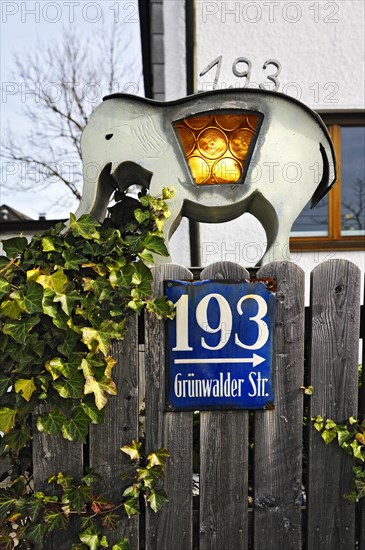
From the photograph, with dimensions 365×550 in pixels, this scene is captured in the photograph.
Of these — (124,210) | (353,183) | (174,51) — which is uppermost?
(174,51)

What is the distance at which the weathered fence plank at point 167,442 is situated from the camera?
5.29ft

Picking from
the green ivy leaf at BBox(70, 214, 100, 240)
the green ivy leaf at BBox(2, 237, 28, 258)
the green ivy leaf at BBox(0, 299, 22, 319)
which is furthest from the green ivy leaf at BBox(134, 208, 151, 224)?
the green ivy leaf at BBox(0, 299, 22, 319)

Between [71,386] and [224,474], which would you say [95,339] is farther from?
[224,474]

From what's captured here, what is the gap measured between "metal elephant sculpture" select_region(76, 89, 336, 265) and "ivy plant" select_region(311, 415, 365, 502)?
0.67 metres

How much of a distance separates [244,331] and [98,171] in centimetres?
88

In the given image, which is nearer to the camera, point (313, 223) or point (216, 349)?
point (216, 349)

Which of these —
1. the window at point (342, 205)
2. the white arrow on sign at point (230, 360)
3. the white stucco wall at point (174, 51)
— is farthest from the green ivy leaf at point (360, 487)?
the white stucco wall at point (174, 51)

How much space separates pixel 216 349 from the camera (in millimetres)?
1610

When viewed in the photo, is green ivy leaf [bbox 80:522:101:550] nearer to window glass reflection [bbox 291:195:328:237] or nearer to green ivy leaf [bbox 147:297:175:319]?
green ivy leaf [bbox 147:297:175:319]

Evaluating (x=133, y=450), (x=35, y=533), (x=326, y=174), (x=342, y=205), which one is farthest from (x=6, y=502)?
(x=342, y=205)

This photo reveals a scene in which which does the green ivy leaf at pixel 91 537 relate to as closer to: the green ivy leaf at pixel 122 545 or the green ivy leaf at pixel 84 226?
the green ivy leaf at pixel 122 545

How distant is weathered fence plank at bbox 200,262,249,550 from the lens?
1627 millimetres

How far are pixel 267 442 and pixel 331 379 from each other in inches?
13.1

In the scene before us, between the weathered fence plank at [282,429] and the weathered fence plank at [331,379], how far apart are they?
6cm
